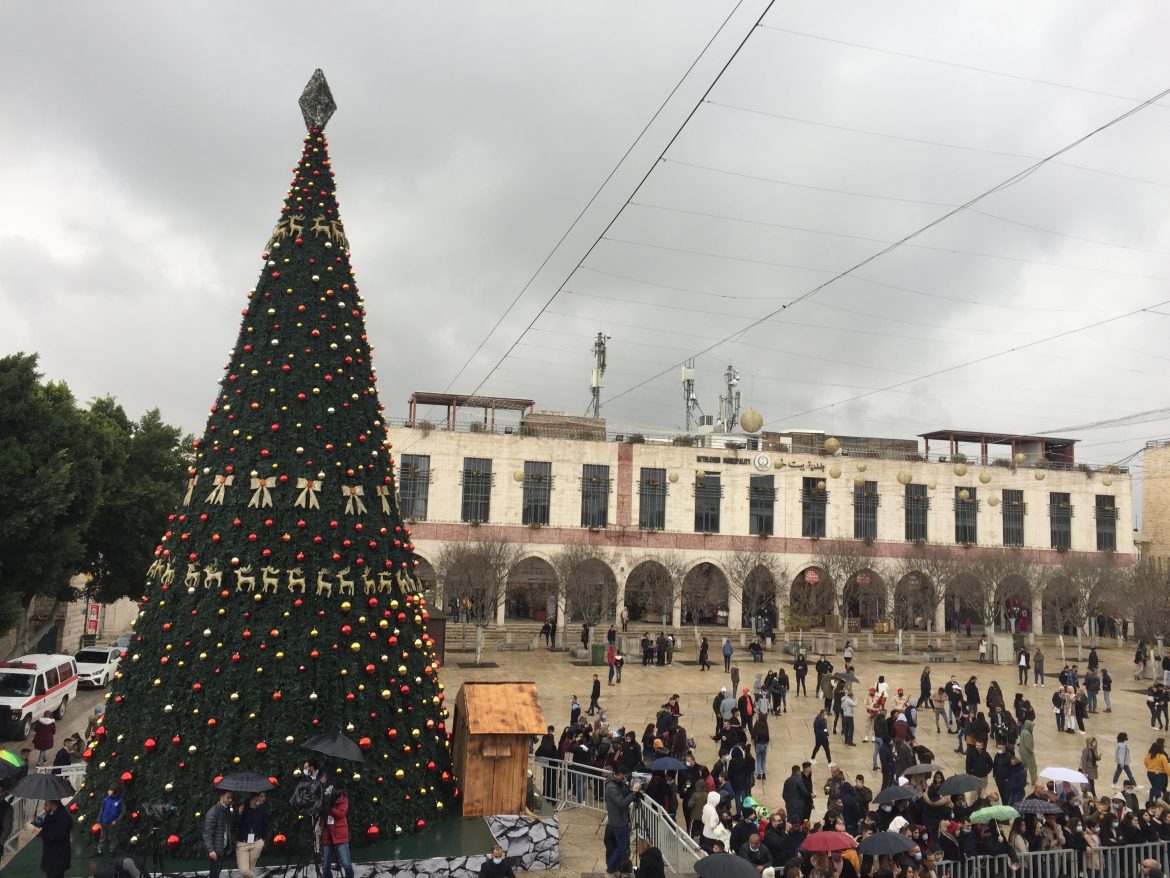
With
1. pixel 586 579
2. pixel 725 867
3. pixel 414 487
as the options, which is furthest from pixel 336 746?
pixel 414 487

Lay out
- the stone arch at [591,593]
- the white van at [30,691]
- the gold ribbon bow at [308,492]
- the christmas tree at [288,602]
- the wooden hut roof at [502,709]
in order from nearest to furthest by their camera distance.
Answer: the christmas tree at [288,602] → the gold ribbon bow at [308,492] → the wooden hut roof at [502,709] → the white van at [30,691] → the stone arch at [591,593]

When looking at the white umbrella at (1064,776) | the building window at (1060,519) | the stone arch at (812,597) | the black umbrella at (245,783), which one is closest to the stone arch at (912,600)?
the stone arch at (812,597)

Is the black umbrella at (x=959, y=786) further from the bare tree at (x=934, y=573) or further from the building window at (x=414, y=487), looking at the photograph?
the building window at (x=414, y=487)

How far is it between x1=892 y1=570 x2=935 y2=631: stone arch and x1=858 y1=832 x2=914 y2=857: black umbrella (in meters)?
30.6

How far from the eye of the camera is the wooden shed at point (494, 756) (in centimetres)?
1017

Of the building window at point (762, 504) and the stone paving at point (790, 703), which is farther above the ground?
the building window at point (762, 504)

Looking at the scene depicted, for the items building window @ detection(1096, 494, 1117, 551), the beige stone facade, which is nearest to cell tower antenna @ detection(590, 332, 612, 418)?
the beige stone facade

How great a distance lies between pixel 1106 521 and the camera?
47812mm

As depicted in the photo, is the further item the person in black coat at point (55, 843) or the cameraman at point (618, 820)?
the cameraman at point (618, 820)

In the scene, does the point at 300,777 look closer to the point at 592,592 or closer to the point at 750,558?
the point at 592,592

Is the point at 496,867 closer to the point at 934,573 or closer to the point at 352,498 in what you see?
the point at 352,498

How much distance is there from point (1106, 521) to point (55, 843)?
5444 cm

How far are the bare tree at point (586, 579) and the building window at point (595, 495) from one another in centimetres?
178

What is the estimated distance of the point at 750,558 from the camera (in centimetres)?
4181
